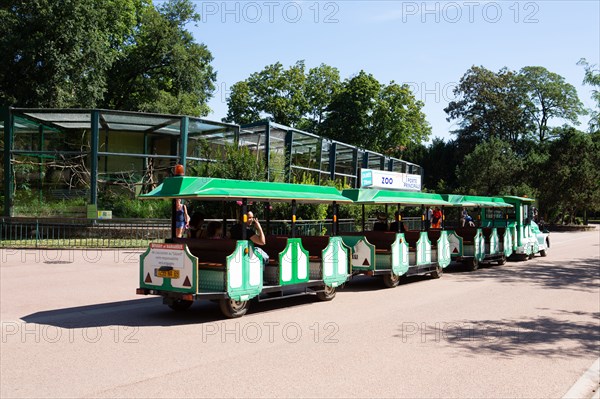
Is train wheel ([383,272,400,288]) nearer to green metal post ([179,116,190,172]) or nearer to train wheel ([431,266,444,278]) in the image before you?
train wheel ([431,266,444,278])

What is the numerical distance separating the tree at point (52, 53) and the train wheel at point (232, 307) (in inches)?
1120

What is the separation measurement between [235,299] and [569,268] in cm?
1401

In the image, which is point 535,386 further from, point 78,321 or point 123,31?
point 123,31

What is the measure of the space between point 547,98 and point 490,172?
67.2 feet

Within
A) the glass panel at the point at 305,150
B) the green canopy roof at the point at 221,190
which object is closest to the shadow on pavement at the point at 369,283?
the green canopy roof at the point at 221,190

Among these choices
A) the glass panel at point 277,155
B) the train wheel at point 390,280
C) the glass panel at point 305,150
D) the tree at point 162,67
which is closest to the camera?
the train wheel at point 390,280

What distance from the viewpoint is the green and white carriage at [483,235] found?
1789 cm

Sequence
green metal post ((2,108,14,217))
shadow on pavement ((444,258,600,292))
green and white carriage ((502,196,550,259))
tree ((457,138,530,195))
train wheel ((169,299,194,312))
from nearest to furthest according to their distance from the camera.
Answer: train wheel ((169,299,194,312)) → shadow on pavement ((444,258,600,292)) → green and white carriage ((502,196,550,259)) → green metal post ((2,108,14,217)) → tree ((457,138,530,195))

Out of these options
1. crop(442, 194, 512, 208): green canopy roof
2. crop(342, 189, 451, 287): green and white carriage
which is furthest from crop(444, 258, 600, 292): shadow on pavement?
crop(442, 194, 512, 208): green canopy roof

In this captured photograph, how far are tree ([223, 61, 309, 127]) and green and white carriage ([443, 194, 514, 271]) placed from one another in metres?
38.8

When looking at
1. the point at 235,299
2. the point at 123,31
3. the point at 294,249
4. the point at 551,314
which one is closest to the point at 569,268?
the point at 551,314

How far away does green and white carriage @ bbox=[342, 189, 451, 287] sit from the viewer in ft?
44.9

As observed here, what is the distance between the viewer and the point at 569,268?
19.3m

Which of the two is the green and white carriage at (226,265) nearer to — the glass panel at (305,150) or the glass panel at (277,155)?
the glass panel at (277,155)
